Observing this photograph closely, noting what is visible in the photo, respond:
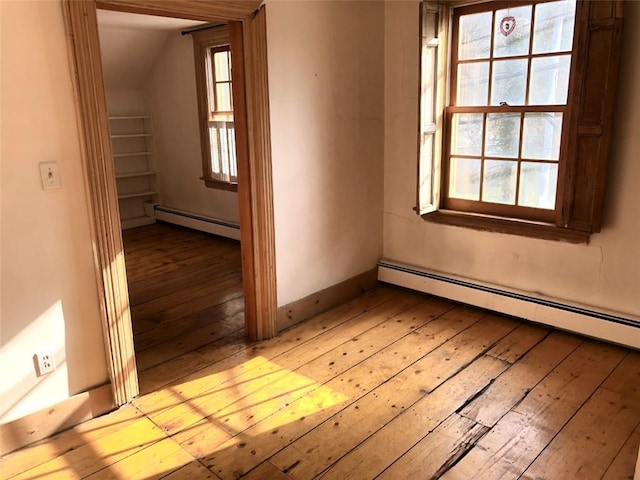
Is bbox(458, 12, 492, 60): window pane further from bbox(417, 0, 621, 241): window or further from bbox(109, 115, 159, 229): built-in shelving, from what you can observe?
bbox(109, 115, 159, 229): built-in shelving

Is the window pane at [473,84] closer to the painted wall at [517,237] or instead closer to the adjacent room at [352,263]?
the adjacent room at [352,263]

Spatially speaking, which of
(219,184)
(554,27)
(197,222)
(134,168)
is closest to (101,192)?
(554,27)

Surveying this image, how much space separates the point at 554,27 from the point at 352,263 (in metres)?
2.10

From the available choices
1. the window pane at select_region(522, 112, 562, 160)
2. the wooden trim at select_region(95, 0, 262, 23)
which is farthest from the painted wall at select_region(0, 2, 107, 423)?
the window pane at select_region(522, 112, 562, 160)

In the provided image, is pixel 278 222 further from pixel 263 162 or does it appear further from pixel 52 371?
pixel 52 371

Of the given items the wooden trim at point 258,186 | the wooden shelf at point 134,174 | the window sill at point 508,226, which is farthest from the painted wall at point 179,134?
the window sill at point 508,226

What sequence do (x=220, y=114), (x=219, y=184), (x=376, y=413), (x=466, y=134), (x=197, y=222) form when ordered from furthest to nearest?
(x=197, y=222)
(x=219, y=184)
(x=220, y=114)
(x=466, y=134)
(x=376, y=413)

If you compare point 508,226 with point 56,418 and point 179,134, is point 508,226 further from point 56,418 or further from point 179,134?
point 179,134

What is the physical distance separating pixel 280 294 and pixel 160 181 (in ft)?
12.5

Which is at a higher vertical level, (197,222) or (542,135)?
(542,135)

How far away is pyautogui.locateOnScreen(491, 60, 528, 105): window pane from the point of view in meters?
3.34

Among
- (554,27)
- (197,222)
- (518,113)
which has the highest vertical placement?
(554,27)

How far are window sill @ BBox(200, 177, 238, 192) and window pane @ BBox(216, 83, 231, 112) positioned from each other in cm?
78

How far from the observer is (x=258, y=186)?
3.20m
